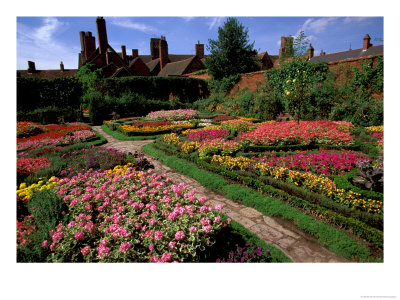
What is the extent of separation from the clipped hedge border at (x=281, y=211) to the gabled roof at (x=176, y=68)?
29.1 meters

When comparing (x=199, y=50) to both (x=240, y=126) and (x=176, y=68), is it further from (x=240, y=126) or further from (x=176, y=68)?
(x=240, y=126)

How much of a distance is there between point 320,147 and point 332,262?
5104 mm

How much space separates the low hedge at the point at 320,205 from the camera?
9.19 ft

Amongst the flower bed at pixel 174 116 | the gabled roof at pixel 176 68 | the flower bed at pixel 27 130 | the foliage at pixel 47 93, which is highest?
the gabled roof at pixel 176 68

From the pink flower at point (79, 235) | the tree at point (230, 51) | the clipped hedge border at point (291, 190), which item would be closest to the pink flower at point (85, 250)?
the pink flower at point (79, 235)

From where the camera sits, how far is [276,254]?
2637 millimetres

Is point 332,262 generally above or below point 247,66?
below

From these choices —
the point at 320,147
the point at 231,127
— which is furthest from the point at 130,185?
the point at 231,127

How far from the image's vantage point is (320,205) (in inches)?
137

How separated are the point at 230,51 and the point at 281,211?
21.2 m

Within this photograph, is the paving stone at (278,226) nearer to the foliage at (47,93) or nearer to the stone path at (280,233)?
the stone path at (280,233)

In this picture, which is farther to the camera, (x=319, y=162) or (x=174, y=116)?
(x=174, y=116)

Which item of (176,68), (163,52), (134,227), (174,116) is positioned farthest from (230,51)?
(134,227)
